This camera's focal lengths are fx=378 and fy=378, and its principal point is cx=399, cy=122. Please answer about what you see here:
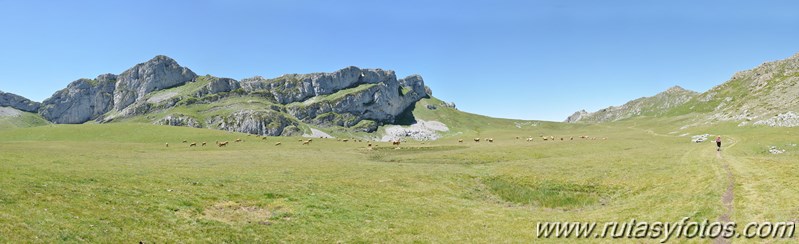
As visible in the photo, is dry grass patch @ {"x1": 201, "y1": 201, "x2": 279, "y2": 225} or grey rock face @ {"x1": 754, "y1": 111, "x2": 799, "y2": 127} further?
grey rock face @ {"x1": 754, "y1": 111, "x2": 799, "y2": 127}

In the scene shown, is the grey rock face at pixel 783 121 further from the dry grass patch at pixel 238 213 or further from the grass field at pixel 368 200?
the dry grass patch at pixel 238 213

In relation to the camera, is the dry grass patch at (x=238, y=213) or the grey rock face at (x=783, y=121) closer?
the dry grass patch at (x=238, y=213)

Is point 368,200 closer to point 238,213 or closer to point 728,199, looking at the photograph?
point 238,213

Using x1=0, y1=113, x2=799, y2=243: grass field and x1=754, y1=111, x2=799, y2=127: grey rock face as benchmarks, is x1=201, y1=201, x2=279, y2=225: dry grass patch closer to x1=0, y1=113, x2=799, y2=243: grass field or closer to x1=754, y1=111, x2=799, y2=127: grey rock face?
x1=0, y1=113, x2=799, y2=243: grass field

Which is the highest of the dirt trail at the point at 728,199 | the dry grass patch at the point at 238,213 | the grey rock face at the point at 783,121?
the grey rock face at the point at 783,121

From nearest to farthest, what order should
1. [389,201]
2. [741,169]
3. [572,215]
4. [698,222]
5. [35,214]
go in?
[35,214] → [698,222] → [572,215] → [389,201] → [741,169]

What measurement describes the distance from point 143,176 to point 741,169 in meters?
60.0

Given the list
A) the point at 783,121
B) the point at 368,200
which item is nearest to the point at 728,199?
the point at 368,200

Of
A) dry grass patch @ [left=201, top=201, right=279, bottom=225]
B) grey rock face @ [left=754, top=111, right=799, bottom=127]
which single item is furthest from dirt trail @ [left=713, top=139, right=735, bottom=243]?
grey rock face @ [left=754, top=111, right=799, bottom=127]

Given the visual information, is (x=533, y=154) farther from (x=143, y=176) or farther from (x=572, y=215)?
(x=143, y=176)

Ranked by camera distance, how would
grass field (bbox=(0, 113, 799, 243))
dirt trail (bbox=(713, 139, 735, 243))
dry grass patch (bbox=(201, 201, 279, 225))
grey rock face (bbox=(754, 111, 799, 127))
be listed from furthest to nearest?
grey rock face (bbox=(754, 111, 799, 127)) → dry grass patch (bbox=(201, 201, 279, 225)) → dirt trail (bbox=(713, 139, 735, 243)) → grass field (bbox=(0, 113, 799, 243))

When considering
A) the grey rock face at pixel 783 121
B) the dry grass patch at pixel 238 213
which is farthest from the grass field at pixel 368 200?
the grey rock face at pixel 783 121

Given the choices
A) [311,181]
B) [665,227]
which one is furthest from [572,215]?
[311,181]

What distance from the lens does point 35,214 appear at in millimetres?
19469
